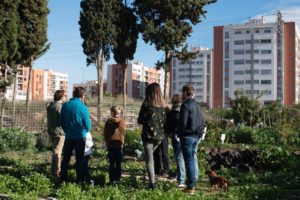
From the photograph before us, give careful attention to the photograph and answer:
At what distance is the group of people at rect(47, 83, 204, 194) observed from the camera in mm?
7824

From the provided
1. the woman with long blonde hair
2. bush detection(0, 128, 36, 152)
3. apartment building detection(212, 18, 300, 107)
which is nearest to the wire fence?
bush detection(0, 128, 36, 152)

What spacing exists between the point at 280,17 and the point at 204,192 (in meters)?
97.1

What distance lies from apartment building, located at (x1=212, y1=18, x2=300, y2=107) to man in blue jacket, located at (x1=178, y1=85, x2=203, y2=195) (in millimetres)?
102708

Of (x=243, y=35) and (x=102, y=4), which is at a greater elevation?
(x=243, y=35)

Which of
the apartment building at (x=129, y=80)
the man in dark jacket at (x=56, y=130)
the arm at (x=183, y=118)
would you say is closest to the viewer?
the arm at (x=183, y=118)

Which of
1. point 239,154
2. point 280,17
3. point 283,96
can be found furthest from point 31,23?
point 283,96

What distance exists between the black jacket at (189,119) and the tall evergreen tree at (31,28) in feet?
55.4

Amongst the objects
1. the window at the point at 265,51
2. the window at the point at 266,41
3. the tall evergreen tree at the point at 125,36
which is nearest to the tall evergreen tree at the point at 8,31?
the tall evergreen tree at the point at 125,36

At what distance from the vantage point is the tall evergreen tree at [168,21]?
32.5m

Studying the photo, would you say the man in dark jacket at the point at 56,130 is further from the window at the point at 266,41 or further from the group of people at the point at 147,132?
the window at the point at 266,41

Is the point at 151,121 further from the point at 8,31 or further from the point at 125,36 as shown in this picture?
the point at 125,36

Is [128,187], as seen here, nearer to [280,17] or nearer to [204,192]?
[204,192]

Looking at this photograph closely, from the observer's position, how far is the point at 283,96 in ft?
358

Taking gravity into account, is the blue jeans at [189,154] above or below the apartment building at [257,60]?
below
